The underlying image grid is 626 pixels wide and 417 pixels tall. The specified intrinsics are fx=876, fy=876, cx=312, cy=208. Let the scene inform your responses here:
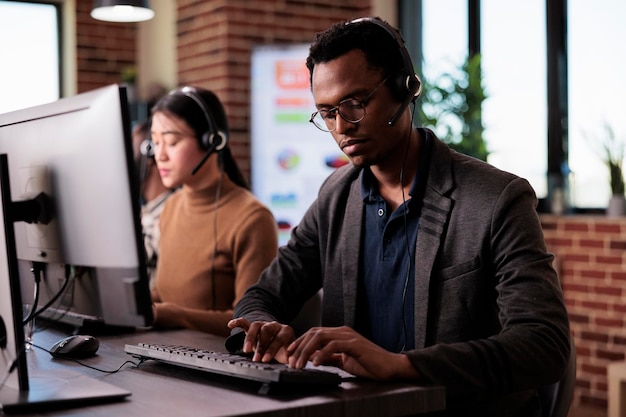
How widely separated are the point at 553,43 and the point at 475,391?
11.9ft

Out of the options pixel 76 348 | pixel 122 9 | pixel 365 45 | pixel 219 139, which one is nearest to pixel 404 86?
pixel 365 45

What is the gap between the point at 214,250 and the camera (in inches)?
102

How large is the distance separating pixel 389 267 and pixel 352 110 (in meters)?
0.34

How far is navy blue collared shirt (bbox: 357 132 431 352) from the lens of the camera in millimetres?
1829

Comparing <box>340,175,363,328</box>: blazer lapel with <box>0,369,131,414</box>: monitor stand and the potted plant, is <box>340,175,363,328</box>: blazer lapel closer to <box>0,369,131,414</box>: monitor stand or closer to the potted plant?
<box>0,369,131,414</box>: monitor stand

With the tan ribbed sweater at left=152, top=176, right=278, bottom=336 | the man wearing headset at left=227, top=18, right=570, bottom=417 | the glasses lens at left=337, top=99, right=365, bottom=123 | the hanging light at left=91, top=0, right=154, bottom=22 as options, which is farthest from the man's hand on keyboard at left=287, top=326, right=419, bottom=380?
the hanging light at left=91, top=0, right=154, bottom=22

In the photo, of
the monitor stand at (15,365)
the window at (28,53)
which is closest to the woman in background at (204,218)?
the monitor stand at (15,365)

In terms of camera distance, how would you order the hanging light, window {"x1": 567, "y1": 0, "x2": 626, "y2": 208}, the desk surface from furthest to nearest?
window {"x1": 567, "y1": 0, "x2": 626, "y2": 208} < the hanging light < the desk surface

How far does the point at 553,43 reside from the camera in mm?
4707

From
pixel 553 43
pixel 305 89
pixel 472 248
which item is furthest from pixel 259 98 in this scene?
pixel 472 248

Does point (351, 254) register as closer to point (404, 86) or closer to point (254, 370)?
point (404, 86)

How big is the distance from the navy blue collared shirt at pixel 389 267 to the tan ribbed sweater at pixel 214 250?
0.51 metres

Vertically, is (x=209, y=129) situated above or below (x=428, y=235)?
above

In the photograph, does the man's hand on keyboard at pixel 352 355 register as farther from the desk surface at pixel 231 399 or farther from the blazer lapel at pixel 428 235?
the blazer lapel at pixel 428 235
